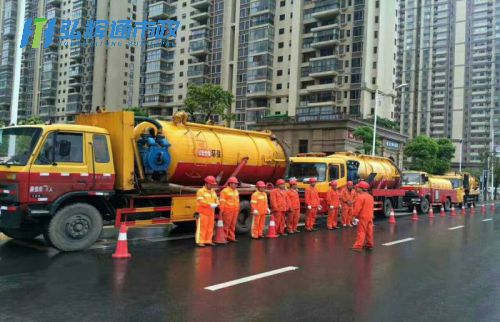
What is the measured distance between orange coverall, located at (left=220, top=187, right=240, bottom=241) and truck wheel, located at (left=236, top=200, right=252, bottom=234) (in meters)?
1.57

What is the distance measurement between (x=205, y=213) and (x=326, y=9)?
62.1m

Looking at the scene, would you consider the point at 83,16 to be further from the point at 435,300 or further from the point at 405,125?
the point at 435,300

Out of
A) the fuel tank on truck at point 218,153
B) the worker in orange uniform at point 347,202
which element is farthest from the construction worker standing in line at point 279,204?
the worker in orange uniform at point 347,202

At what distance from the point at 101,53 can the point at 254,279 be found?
102 meters

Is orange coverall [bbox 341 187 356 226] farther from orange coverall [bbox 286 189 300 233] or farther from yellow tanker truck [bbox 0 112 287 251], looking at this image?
yellow tanker truck [bbox 0 112 287 251]

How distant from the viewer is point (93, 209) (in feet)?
33.4

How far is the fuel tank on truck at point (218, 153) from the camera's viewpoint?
11953mm

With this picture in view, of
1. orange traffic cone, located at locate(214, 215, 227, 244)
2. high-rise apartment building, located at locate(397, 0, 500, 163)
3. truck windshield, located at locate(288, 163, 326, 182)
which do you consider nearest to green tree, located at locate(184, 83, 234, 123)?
truck windshield, located at locate(288, 163, 326, 182)

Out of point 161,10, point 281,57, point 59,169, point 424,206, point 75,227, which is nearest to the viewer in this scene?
point 59,169

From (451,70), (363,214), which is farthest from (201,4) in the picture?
(363,214)

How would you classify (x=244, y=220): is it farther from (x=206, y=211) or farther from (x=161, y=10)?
(x=161, y=10)

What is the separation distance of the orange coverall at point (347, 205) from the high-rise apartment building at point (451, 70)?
107 metres

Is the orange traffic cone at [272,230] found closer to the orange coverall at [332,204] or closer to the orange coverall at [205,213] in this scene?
the orange coverall at [205,213]

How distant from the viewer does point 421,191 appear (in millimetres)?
25984
